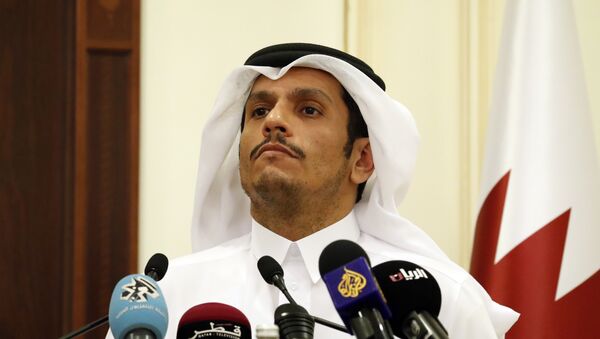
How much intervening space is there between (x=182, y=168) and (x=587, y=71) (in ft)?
5.89

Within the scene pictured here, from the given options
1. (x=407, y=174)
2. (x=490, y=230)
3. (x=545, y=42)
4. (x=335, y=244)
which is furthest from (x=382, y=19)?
(x=335, y=244)

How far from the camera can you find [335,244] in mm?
1240

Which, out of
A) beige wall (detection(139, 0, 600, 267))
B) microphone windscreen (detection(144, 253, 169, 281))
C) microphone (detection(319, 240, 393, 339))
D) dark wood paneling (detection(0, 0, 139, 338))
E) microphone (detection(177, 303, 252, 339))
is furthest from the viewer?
beige wall (detection(139, 0, 600, 267))

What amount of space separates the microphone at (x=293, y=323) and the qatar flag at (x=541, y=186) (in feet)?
5.66

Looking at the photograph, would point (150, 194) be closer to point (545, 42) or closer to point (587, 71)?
point (545, 42)

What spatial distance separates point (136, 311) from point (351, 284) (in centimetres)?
32

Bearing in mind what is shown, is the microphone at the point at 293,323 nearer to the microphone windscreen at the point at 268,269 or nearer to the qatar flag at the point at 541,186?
the microphone windscreen at the point at 268,269

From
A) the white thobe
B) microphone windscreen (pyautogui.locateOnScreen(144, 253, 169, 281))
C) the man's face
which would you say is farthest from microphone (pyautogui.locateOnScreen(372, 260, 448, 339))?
the man's face

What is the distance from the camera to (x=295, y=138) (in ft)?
7.57

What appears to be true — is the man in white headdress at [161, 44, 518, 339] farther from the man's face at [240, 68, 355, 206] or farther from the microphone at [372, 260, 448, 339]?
the microphone at [372, 260, 448, 339]

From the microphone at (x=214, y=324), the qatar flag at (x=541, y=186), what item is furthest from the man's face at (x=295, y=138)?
the microphone at (x=214, y=324)

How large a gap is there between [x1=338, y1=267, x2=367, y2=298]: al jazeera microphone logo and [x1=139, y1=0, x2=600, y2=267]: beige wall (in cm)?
207

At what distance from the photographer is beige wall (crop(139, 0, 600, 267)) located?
3188 mm

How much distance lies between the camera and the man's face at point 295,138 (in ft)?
7.52
